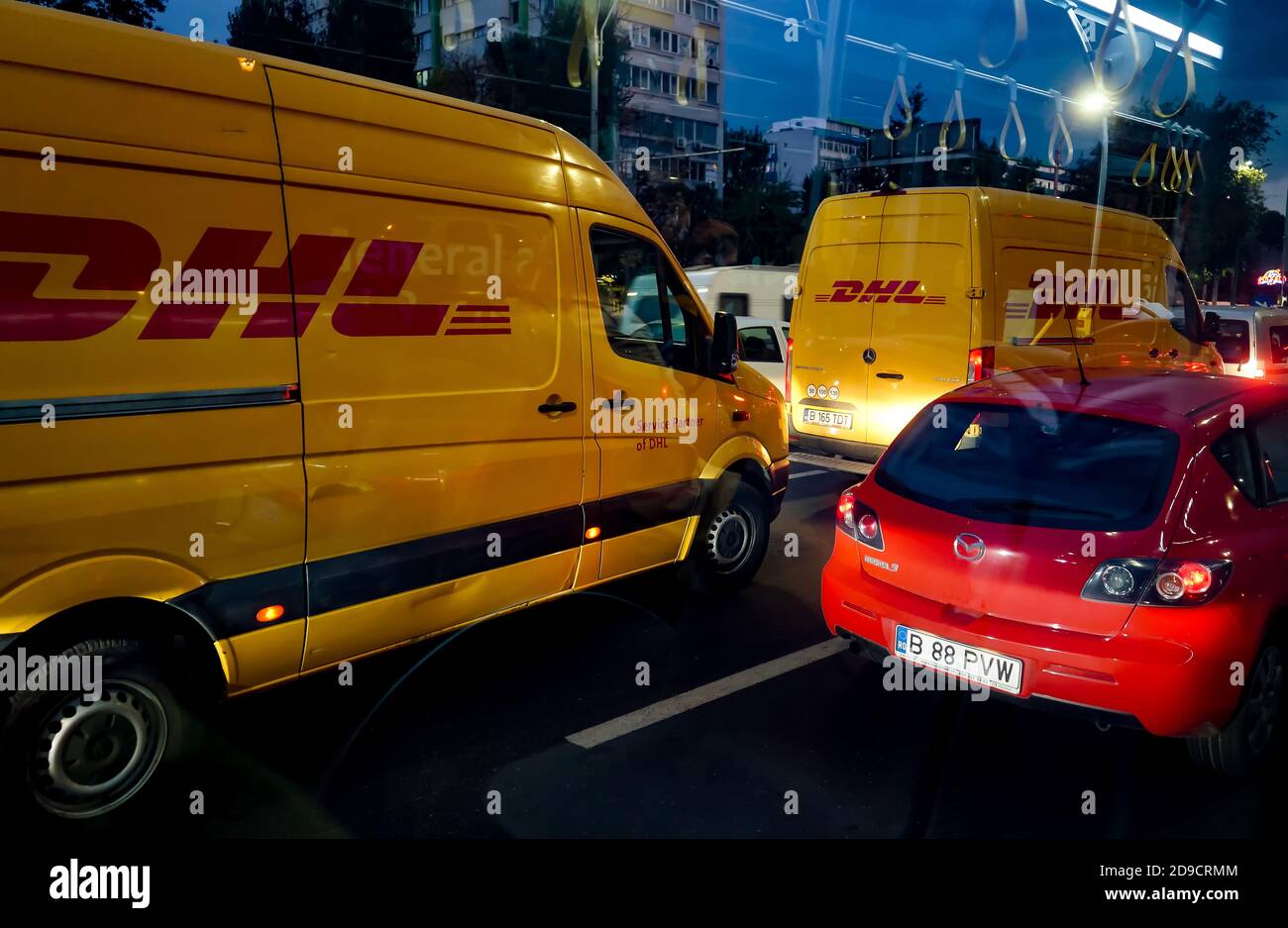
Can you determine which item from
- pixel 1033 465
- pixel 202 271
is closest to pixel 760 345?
pixel 1033 465

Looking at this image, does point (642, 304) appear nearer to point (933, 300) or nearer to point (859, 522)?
point (859, 522)

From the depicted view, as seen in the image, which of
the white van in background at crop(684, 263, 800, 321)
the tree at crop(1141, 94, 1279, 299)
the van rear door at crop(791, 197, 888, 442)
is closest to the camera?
the van rear door at crop(791, 197, 888, 442)

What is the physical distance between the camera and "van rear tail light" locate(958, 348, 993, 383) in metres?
7.56

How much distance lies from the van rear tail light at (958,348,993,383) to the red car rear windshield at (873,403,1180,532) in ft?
12.4

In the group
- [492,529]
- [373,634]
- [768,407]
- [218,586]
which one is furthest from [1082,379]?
[218,586]

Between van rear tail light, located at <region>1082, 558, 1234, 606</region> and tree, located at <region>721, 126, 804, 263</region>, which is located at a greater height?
tree, located at <region>721, 126, 804, 263</region>

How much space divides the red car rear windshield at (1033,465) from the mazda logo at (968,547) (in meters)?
0.10

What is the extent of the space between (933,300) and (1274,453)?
4285 mm

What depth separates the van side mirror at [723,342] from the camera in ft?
16.9

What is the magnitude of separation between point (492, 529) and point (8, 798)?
1919mm

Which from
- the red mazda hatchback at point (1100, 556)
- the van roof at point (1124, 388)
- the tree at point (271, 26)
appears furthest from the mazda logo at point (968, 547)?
the tree at point (271, 26)

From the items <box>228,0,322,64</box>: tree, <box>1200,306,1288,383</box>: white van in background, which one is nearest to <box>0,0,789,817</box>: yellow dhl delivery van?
<box>1200,306,1288,383</box>: white van in background

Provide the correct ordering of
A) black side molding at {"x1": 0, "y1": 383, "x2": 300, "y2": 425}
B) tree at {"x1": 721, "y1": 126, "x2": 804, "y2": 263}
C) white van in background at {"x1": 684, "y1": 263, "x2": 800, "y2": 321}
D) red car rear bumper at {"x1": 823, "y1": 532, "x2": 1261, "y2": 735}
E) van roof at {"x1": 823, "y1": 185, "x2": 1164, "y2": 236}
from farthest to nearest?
tree at {"x1": 721, "y1": 126, "x2": 804, "y2": 263}
white van in background at {"x1": 684, "y1": 263, "x2": 800, "y2": 321}
van roof at {"x1": 823, "y1": 185, "x2": 1164, "y2": 236}
red car rear bumper at {"x1": 823, "y1": 532, "x2": 1261, "y2": 735}
black side molding at {"x1": 0, "y1": 383, "x2": 300, "y2": 425}

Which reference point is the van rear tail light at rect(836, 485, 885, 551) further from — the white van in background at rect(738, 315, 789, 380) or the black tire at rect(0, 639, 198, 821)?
the white van in background at rect(738, 315, 789, 380)
